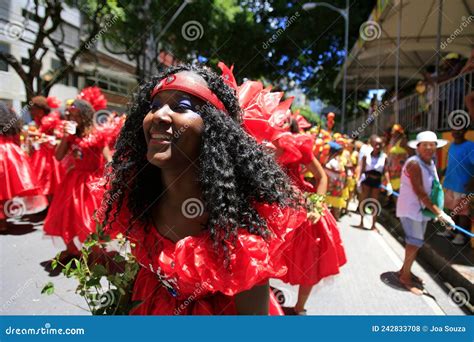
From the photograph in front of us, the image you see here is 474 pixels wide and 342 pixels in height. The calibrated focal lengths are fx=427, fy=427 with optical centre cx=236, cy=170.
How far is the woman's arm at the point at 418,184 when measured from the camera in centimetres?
469

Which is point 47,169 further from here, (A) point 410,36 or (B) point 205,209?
(A) point 410,36

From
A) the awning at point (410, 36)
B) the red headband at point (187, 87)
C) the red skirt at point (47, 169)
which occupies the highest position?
the awning at point (410, 36)

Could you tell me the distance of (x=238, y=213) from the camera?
155 cm

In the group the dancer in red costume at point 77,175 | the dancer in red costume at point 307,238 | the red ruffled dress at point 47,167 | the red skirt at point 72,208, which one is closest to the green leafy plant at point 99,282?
the dancer in red costume at point 307,238

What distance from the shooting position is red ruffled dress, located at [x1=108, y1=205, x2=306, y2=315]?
141 cm

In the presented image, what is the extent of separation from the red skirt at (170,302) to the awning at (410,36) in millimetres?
6431

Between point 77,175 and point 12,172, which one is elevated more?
point 77,175

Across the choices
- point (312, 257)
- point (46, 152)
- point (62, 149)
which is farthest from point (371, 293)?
point (46, 152)

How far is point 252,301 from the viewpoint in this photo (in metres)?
1.49

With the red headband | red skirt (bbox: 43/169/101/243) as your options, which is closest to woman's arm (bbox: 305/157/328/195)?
the red headband

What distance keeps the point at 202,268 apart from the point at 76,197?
411 cm

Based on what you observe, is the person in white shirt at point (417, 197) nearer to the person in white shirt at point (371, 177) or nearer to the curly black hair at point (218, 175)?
the person in white shirt at point (371, 177)

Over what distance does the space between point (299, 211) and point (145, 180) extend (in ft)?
2.20

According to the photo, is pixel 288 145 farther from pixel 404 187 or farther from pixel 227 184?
pixel 404 187
